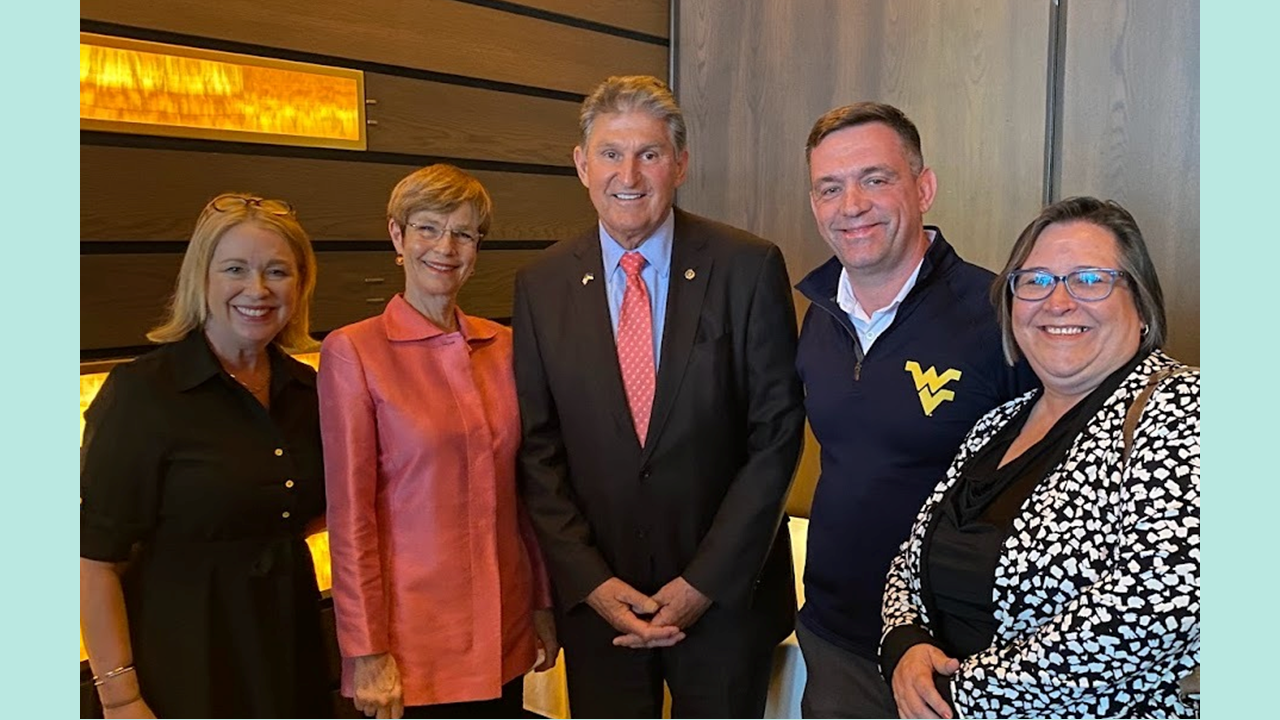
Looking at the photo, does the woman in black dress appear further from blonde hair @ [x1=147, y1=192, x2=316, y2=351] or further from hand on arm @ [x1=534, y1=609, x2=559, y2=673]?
hand on arm @ [x1=534, y1=609, x2=559, y2=673]

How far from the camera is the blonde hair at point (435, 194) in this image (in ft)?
6.77

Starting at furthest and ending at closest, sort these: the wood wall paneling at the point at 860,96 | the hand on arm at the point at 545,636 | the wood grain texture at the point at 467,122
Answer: the wood wall paneling at the point at 860,96 < the wood grain texture at the point at 467,122 < the hand on arm at the point at 545,636

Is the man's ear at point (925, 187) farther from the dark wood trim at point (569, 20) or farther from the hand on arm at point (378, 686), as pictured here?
the dark wood trim at point (569, 20)

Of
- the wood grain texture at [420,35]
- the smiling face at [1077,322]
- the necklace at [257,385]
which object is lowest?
the necklace at [257,385]

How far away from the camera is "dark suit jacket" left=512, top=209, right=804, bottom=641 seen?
2.14 metres

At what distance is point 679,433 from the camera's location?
2.14m

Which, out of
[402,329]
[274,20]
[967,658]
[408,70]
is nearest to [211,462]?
[402,329]

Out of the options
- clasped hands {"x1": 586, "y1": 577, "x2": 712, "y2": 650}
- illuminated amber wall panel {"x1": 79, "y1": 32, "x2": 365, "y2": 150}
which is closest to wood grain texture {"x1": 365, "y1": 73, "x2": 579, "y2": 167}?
illuminated amber wall panel {"x1": 79, "y1": 32, "x2": 365, "y2": 150}

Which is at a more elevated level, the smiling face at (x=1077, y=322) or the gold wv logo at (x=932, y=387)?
the smiling face at (x=1077, y=322)

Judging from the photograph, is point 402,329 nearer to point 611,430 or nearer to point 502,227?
point 611,430

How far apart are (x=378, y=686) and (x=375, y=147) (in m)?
1.83

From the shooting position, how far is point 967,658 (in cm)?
163

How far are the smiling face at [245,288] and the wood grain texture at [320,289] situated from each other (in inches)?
29.5

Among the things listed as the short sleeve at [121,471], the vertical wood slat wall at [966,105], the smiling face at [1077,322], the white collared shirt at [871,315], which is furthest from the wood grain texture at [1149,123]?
the short sleeve at [121,471]
